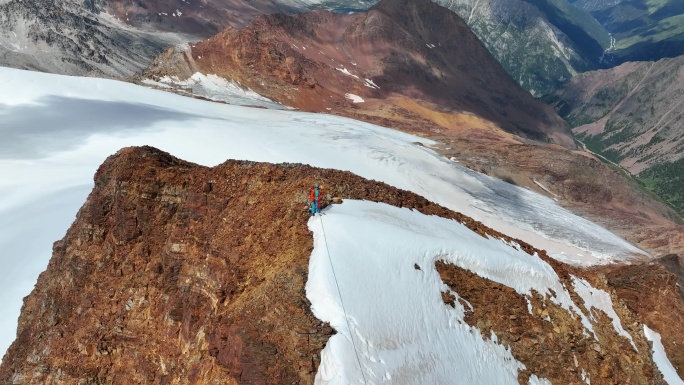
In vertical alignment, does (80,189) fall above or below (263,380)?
below

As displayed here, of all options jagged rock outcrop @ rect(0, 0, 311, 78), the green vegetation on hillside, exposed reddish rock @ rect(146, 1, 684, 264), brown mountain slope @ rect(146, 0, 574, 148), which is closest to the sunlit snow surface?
exposed reddish rock @ rect(146, 1, 684, 264)

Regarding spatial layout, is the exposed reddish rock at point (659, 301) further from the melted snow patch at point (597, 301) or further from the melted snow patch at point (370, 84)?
the melted snow patch at point (370, 84)

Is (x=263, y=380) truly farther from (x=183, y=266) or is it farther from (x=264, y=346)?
(x=183, y=266)

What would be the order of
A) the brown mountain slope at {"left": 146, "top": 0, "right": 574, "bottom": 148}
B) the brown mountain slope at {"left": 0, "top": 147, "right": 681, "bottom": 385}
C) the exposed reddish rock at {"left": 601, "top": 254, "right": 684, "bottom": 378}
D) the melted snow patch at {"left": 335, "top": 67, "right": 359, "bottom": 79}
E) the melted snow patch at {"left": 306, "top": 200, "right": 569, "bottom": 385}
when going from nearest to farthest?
the melted snow patch at {"left": 306, "top": 200, "right": 569, "bottom": 385} < the brown mountain slope at {"left": 0, "top": 147, "right": 681, "bottom": 385} < the exposed reddish rock at {"left": 601, "top": 254, "right": 684, "bottom": 378} < the brown mountain slope at {"left": 146, "top": 0, "right": 574, "bottom": 148} < the melted snow patch at {"left": 335, "top": 67, "right": 359, "bottom": 79}

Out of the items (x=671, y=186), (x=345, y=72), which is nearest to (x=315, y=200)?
(x=345, y=72)

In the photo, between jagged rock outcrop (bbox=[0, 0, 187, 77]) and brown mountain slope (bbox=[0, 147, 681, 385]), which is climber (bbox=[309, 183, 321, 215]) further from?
jagged rock outcrop (bbox=[0, 0, 187, 77])

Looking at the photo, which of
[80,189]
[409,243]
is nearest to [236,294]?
[409,243]

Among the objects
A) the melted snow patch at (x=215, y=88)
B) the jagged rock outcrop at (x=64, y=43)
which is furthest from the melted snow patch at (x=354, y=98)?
the jagged rock outcrop at (x=64, y=43)
